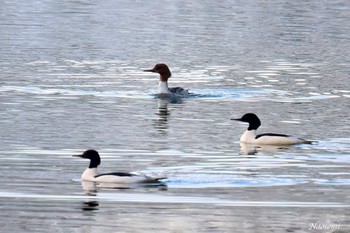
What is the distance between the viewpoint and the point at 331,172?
23219 millimetres

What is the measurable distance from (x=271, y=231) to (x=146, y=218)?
2.03m

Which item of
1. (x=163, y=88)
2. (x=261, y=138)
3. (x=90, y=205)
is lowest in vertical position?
(x=163, y=88)

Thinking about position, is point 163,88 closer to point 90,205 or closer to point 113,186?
point 113,186

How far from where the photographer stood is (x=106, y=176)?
22.1m

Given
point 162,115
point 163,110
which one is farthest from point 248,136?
point 163,110

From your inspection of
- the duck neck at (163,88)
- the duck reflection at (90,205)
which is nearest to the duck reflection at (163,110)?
the duck neck at (163,88)

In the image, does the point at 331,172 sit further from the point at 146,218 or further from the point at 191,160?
the point at 146,218

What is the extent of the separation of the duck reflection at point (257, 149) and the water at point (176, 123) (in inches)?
3.2

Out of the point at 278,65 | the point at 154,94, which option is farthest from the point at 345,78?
the point at 154,94

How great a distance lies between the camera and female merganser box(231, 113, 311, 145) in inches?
1054

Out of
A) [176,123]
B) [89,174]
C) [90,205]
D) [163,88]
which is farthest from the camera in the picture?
[163,88]

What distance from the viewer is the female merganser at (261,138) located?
26.8 metres

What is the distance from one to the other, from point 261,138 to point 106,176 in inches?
238

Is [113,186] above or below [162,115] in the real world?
above
